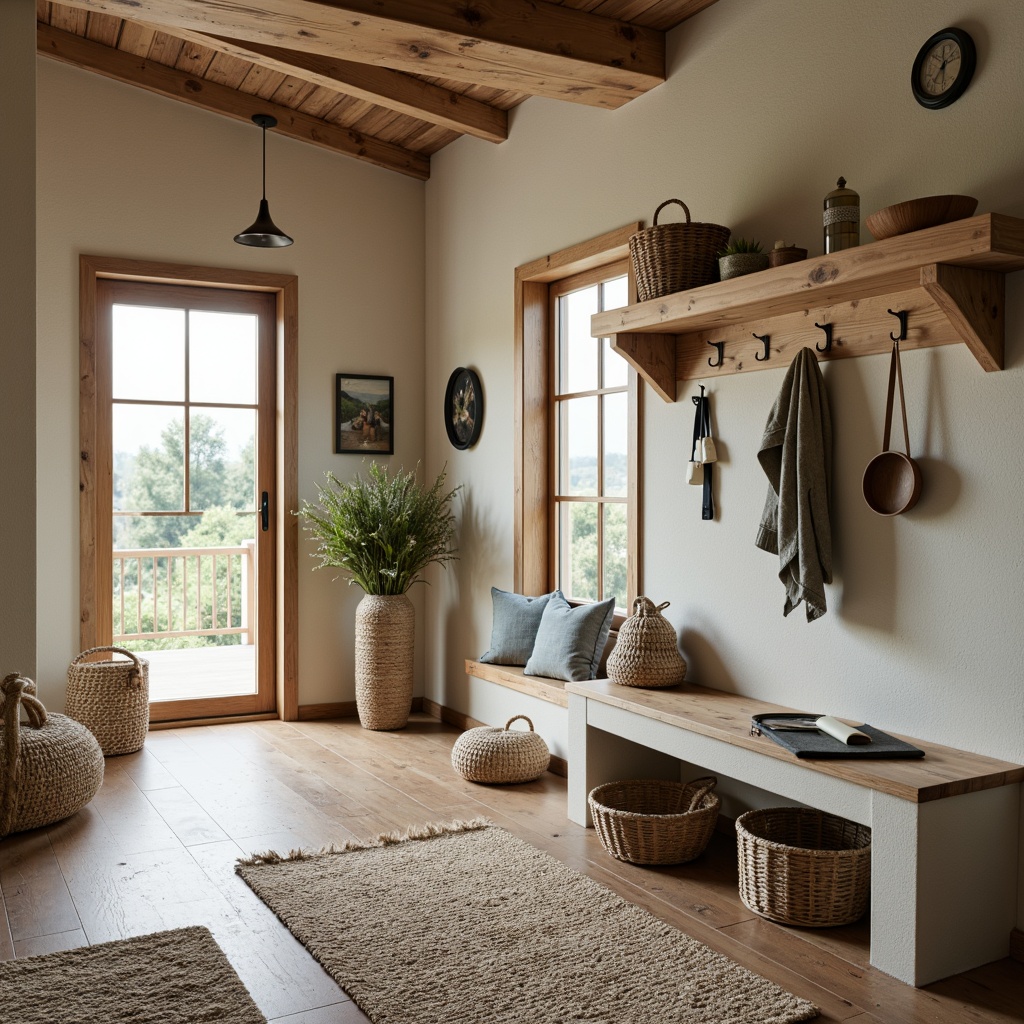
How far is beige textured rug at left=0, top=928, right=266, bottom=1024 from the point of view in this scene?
229 centimetres

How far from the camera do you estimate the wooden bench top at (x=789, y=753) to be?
244 cm

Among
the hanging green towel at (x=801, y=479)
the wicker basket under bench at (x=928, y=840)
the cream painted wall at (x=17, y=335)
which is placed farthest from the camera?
the cream painted wall at (x=17, y=335)

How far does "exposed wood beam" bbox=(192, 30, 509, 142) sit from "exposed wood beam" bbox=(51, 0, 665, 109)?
0.60 m

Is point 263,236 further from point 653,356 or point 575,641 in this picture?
point 575,641

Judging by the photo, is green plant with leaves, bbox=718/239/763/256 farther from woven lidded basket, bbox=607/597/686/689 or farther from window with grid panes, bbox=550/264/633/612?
woven lidded basket, bbox=607/597/686/689

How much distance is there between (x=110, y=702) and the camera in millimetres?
4629

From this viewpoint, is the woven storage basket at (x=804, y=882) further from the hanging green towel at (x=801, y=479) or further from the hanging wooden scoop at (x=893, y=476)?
the hanging wooden scoop at (x=893, y=476)

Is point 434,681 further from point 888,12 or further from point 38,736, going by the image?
point 888,12

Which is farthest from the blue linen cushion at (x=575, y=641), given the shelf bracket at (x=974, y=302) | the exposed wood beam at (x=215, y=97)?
the exposed wood beam at (x=215, y=97)

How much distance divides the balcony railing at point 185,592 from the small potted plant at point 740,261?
10.5 feet

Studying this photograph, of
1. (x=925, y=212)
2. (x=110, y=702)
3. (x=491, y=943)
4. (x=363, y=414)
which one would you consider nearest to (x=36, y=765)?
(x=110, y=702)

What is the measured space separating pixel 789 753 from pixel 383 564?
2796 mm

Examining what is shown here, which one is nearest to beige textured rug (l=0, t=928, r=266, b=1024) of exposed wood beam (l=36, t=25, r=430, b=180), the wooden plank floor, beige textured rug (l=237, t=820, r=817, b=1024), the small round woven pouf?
the wooden plank floor

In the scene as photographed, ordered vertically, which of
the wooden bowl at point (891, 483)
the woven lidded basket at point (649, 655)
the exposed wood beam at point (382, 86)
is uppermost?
the exposed wood beam at point (382, 86)
